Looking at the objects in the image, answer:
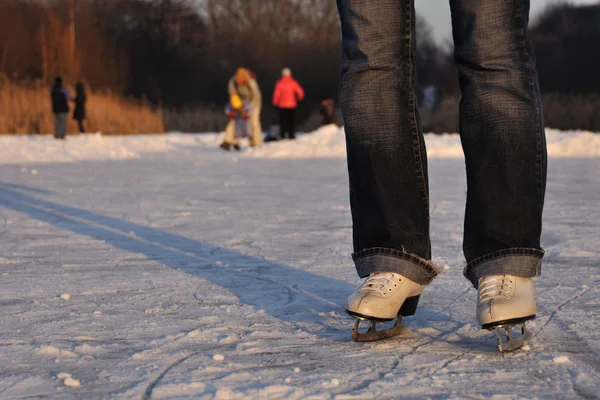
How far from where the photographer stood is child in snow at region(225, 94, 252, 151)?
1398 cm

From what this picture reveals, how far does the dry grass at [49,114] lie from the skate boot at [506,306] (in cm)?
1723

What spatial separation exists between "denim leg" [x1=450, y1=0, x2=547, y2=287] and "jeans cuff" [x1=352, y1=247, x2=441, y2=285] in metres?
0.10

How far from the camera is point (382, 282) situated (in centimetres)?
187

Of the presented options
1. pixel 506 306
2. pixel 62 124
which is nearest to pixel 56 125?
pixel 62 124

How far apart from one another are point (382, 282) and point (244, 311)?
0.38 metres

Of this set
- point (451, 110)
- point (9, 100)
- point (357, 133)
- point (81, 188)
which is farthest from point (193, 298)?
point (451, 110)

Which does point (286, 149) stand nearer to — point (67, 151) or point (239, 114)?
point (239, 114)

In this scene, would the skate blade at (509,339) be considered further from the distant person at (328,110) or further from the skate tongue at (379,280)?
the distant person at (328,110)

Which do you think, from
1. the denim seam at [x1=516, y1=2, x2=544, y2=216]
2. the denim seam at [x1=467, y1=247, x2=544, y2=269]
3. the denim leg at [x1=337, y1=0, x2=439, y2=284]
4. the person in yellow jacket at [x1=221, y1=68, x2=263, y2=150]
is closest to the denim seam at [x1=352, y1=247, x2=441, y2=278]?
the denim leg at [x1=337, y1=0, x2=439, y2=284]

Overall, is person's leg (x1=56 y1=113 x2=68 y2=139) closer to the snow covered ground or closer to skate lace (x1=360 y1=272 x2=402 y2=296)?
the snow covered ground

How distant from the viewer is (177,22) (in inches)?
1763

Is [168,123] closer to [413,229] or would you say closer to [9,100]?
[9,100]

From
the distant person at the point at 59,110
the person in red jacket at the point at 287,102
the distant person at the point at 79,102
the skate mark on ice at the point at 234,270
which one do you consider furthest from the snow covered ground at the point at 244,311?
the distant person at the point at 79,102

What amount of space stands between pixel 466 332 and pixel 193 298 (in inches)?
27.7
